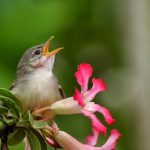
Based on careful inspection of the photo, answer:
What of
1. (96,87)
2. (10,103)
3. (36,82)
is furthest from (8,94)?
(36,82)

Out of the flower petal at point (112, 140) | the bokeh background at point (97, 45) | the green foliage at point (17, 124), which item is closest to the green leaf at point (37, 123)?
the green foliage at point (17, 124)

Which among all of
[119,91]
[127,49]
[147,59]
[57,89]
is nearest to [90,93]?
[57,89]

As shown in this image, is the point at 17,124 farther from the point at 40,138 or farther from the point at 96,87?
the point at 96,87

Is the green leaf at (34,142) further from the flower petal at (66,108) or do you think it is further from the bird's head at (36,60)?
the bird's head at (36,60)

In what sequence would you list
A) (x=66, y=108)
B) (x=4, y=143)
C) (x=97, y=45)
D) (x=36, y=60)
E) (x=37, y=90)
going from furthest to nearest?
(x=97, y=45)
(x=36, y=60)
(x=37, y=90)
(x=66, y=108)
(x=4, y=143)

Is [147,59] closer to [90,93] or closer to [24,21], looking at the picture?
[24,21]
